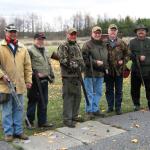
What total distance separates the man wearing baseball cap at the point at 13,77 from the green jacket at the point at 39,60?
0.39 m

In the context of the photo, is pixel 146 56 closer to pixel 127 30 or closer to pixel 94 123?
pixel 94 123

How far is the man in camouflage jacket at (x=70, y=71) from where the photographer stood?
8727 mm

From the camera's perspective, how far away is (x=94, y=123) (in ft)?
30.3

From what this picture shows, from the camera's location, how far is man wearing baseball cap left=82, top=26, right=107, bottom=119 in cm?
947

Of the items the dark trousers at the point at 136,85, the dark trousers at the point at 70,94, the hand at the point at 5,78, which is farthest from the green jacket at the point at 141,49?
the hand at the point at 5,78

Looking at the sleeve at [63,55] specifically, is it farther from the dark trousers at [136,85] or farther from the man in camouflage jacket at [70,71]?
the dark trousers at [136,85]

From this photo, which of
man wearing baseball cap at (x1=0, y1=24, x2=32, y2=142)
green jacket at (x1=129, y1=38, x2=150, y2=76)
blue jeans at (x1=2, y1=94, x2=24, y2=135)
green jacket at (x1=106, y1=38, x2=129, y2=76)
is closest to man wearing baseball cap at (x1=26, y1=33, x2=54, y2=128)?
man wearing baseball cap at (x1=0, y1=24, x2=32, y2=142)

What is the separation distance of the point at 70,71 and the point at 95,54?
3.17 ft

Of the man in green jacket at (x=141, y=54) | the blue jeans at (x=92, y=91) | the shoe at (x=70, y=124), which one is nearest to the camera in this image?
the shoe at (x=70, y=124)

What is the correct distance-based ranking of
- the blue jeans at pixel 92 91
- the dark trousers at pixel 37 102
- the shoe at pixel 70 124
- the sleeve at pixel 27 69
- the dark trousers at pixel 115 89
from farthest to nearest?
the dark trousers at pixel 115 89 → the blue jeans at pixel 92 91 → the shoe at pixel 70 124 → the dark trousers at pixel 37 102 → the sleeve at pixel 27 69

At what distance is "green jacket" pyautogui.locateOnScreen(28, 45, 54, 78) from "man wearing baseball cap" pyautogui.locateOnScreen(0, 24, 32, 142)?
1.28 feet

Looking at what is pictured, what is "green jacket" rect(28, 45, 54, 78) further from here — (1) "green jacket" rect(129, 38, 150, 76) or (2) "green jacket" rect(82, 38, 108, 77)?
(1) "green jacket" rect(129, 38, 150, 76)

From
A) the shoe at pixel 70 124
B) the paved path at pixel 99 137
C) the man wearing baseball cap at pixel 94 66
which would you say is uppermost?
the man wearing baseball cap at pixel 94 66

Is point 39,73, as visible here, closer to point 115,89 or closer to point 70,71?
point 70,71
